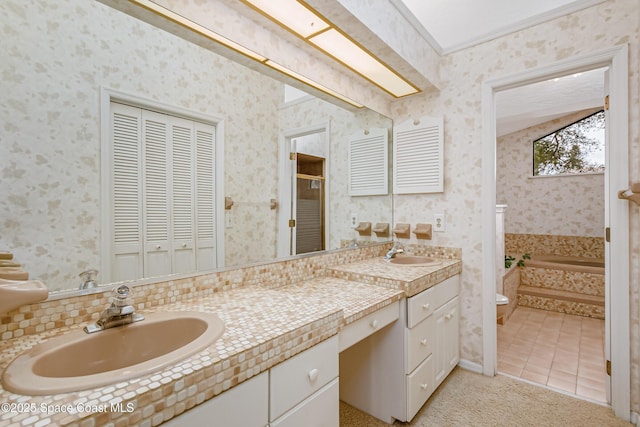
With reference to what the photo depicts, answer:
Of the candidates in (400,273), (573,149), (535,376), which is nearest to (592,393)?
(535,376)

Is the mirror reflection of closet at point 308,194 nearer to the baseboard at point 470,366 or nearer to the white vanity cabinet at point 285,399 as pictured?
the white vanity cabinet at point 285,399

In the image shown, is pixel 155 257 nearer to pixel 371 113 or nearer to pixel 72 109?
pixel 72 109

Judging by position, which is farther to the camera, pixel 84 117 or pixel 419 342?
pixel 419 342

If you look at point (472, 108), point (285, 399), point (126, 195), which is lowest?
point (285, 399)

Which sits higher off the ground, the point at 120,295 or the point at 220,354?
the point at 120,295

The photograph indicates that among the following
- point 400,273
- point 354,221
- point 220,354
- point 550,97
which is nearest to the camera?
point 220,354

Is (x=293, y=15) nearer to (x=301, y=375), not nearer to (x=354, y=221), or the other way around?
(x=354, y=221)

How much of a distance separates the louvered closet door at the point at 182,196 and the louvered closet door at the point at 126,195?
0.13m

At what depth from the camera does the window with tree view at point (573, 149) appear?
14.9ft

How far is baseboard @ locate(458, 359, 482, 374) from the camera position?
2.11m

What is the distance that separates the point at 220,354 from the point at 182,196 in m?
0.73

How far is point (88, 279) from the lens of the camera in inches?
38.7

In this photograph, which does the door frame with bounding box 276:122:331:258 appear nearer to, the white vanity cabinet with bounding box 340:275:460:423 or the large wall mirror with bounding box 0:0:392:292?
the large wall mirror with bounding box 0:0:392:292

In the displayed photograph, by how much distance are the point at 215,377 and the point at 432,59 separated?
2344mm
